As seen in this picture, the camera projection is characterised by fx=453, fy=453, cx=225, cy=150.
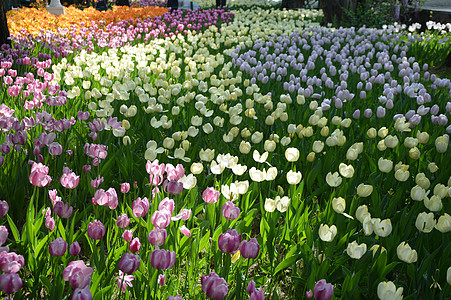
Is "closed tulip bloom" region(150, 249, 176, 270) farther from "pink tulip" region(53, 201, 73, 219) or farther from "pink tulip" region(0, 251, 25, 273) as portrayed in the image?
"pink tulip" region(53, 201, 73, 219)

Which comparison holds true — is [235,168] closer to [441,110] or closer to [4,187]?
[4,187]

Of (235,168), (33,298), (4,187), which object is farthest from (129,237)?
(4,187)

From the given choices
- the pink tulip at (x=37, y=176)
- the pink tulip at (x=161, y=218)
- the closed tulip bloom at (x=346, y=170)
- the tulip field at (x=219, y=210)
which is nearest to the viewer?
the pink tulip at (x=161, y=218)

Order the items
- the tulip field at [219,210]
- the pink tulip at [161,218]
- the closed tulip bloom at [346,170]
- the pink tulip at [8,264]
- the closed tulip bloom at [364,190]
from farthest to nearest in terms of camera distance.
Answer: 1. the closed tulip bloom at [346,170]
2. the closed tulip bloom at [364,190]
3. the tulip field at [219,210]
4. the pink tulip at [161,218]
5. the pink tulip at [8,264]

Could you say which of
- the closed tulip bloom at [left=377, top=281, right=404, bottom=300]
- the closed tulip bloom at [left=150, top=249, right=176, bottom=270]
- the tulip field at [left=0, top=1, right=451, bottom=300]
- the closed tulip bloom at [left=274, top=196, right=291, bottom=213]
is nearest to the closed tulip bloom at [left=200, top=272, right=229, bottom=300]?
the tulip field at [left=0, top=1, right=451, bottom=300]

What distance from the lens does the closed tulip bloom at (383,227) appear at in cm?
175

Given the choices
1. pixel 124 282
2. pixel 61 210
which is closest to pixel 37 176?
pixel 61 210

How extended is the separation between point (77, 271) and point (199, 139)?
6.63 feet

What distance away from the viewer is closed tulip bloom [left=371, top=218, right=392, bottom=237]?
1.75m

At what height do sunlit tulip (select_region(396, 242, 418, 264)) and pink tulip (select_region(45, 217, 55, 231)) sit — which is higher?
pink tulip (select_region(45, 217, 55, 231))

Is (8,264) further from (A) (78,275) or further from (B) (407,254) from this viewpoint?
(B) (407,254)

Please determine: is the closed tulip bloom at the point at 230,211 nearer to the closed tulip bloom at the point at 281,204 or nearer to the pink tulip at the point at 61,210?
the closed tulip bloom at the point at 281,204

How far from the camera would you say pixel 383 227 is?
1769 millimetres

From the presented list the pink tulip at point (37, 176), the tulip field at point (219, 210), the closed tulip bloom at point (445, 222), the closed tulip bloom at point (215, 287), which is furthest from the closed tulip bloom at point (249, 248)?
the pink tulip at point (37, 176)
